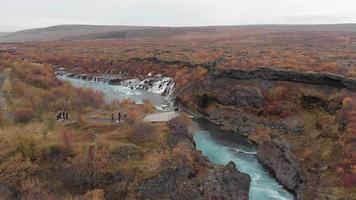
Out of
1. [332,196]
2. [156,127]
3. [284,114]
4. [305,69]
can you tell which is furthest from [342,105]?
[156,127]

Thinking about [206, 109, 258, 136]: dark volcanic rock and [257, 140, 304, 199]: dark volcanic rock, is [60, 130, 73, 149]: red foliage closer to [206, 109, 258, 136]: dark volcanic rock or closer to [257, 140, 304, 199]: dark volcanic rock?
[257, 140, 304, 199]: dark volcanic rock

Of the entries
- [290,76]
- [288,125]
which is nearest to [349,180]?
[288,125]

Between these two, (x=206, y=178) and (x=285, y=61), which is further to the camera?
(x=285, y=61)

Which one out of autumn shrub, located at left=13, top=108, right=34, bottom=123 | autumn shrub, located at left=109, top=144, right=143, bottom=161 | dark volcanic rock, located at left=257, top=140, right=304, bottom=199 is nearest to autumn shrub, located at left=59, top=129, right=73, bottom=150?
autumn shrub, located at left=109, top=144, right=143, bottom=161

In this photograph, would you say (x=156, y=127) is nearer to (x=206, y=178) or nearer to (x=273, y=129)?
(x=206, y=178)

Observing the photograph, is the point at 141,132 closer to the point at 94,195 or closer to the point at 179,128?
the point at 179,128

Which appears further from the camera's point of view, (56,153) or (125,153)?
(125,153)
